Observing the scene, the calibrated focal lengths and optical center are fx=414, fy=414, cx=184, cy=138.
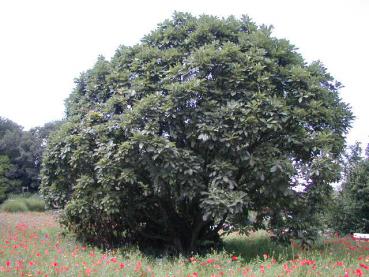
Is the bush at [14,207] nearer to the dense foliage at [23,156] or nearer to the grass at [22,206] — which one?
the grass at [22,206]

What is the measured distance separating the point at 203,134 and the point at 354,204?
30.8 ft

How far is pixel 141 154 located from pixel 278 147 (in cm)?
267

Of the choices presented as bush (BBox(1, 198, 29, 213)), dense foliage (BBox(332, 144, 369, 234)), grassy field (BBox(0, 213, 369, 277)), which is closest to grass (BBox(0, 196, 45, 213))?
bush (BBox(1, 198, 29, 213))

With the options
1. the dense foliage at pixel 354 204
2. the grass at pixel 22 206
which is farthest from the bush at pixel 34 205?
the dense foliage at pixel 354 204

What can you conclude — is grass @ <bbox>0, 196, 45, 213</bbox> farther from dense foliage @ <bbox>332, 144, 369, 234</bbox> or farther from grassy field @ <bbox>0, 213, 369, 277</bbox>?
grassy field @ <bbox>0, 213, 369, 277</bbox>

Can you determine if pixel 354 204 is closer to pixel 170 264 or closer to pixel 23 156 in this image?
pixel 170 264

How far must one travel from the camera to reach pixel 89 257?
24.4ft

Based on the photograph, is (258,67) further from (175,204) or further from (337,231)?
(337,231)

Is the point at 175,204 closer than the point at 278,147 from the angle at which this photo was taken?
No

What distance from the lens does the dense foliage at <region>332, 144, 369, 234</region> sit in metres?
14.5

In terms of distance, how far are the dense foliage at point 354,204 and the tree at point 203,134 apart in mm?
6500

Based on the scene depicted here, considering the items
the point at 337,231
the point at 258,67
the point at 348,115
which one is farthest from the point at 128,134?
the point at 337,231

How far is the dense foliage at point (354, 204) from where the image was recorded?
14484 mm

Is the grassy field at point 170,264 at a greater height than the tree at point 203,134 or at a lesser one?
lesser
